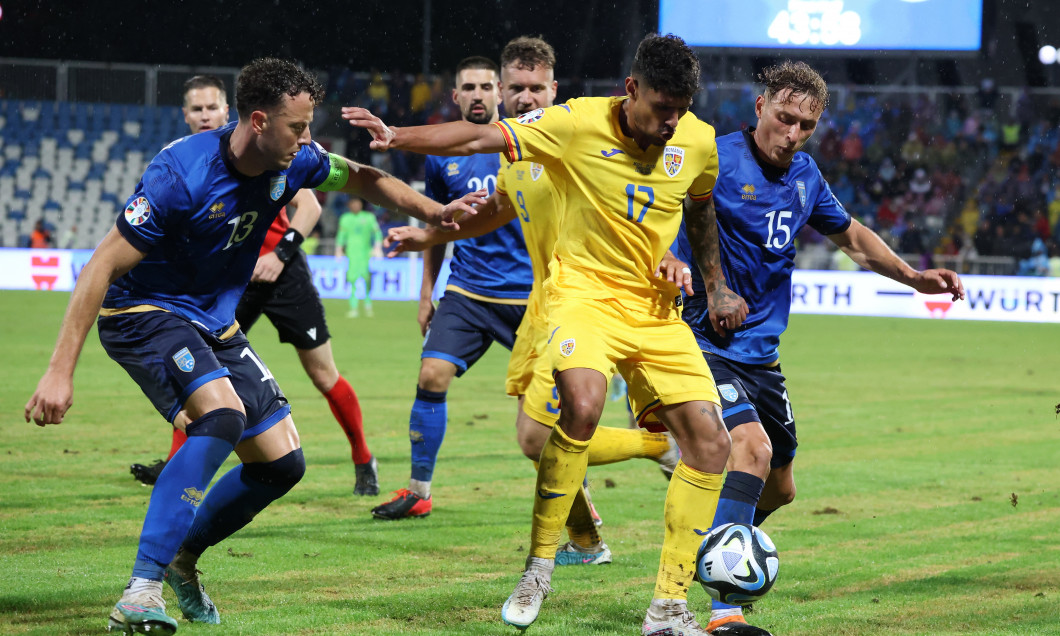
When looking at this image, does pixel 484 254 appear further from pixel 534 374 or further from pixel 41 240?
pixel 41 240

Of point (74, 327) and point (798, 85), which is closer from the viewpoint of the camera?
point (74, 327)

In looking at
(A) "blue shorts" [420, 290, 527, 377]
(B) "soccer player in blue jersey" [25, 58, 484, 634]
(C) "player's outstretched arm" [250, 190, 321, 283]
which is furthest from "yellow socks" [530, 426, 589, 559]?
(C) "player's outstretched arm" [250, 190, 321, 283]

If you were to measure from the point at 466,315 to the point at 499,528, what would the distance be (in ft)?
3.88

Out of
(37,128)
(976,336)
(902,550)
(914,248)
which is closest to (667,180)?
(902,550)

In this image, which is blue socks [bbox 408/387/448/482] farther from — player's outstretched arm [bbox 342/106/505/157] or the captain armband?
player's outstretched arm [bbox 342/106/505/157]

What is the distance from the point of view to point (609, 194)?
4.48 meters

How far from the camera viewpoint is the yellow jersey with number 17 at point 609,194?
4.46 m

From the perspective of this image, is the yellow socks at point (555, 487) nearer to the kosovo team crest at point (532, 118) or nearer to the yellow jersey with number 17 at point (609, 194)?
the yellow jersey with number 17 at point (609, 194)

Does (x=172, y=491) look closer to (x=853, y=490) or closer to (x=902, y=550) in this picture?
(x=902, y=550)

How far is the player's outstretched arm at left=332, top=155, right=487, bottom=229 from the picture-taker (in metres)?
4.69

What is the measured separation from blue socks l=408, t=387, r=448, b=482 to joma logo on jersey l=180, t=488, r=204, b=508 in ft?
8.06

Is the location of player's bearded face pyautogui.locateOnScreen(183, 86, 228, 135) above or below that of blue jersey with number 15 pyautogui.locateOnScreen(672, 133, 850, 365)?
above

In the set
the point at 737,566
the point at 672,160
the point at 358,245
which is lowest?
the point at 358,245

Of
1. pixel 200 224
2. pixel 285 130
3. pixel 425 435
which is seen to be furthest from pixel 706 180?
pixel 425 435
